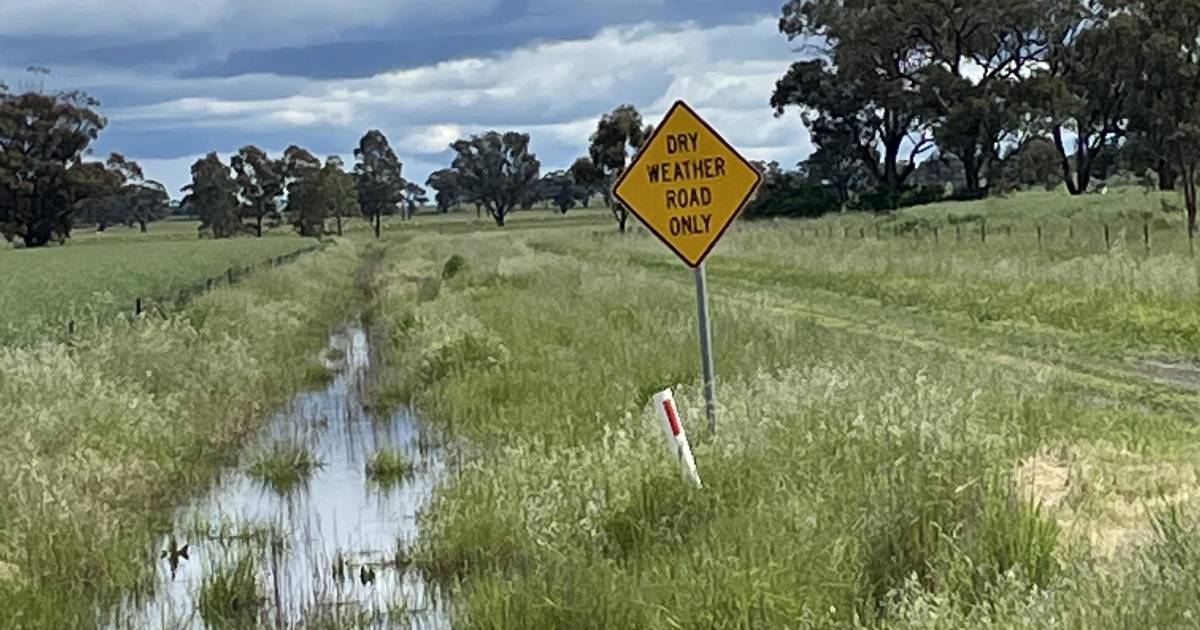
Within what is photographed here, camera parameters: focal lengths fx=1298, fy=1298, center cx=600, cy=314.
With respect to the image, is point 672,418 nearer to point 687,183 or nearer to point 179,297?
point 687,183

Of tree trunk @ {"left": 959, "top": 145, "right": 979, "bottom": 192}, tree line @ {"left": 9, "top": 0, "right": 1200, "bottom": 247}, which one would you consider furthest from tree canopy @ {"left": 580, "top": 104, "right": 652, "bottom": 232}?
tree trunk @ {"left": 959, "top": 145, "right": 979, "bottom": 192}

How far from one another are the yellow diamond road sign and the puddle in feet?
10.3

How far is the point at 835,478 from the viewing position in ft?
25.4

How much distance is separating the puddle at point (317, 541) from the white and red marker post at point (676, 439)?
5.98 ft

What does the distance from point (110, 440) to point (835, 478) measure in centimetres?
731

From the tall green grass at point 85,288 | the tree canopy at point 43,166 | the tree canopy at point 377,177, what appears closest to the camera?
the tall green grass at point 85,288

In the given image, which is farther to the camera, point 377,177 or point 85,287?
point 377,177

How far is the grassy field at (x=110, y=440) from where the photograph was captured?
345 inches

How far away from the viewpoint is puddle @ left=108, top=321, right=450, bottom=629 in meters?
8.29

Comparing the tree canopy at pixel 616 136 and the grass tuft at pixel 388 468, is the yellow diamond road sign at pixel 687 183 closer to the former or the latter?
the grass tuft at pixel 388 468

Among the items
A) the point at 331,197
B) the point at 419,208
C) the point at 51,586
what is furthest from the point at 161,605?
the point at 419,208

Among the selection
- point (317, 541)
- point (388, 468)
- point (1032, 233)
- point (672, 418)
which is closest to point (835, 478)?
point (672, 418)

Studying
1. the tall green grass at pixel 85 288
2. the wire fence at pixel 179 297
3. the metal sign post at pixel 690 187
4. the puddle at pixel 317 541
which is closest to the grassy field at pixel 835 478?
the puddle at pixel 317 541

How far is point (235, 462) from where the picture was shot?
13.7 meters
